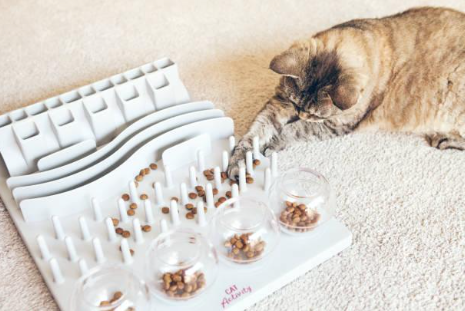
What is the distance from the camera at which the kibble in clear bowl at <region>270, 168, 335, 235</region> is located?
123cm

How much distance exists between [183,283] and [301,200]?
350 millimetres

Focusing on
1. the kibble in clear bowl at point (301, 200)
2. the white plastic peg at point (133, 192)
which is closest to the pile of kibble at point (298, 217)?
the kibble in clear bowl at point (301, 200)

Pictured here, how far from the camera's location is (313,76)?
52.9 inches

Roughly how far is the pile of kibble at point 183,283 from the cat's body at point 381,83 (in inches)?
13.2

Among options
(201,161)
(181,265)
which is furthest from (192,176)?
(181,265)

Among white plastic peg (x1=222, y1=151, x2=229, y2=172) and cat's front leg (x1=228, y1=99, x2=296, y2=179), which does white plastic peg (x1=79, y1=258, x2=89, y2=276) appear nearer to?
white plastic peg (x1=222, y1=151, x2=229, y2=172)

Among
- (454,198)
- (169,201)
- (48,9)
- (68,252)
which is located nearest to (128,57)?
(48,9)

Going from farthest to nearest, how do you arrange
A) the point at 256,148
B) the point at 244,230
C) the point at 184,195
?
the point at 256,148, the point at 184,195, the point at 244,230

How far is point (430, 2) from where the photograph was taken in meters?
2.14

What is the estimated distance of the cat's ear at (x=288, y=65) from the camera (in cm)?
132

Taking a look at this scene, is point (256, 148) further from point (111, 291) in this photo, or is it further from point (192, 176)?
point (111, 291)

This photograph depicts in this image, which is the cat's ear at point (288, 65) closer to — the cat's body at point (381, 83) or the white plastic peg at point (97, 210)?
the cat's body at point (381, 83)

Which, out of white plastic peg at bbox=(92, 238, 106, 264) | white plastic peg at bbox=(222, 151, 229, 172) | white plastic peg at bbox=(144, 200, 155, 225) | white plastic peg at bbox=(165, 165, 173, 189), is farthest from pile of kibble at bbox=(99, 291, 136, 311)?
white plastic peg at bbox=(222, 151, 229, 172)

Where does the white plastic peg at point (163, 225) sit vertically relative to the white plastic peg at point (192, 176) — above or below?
below
